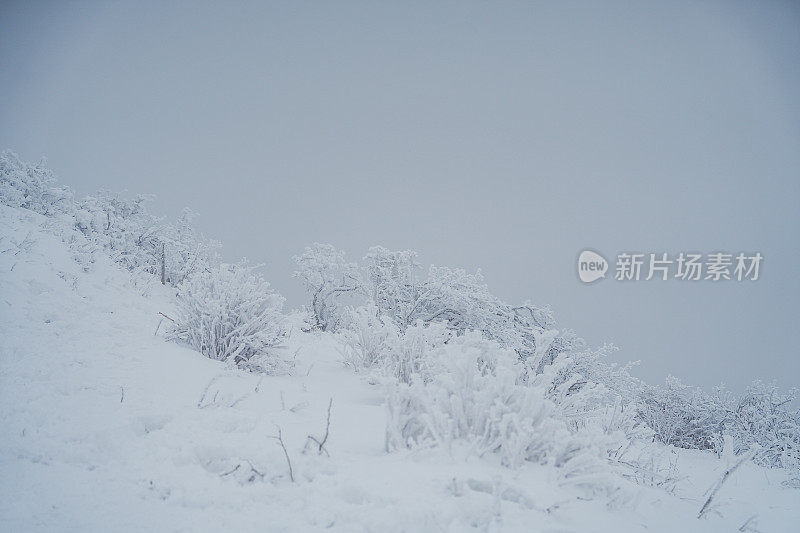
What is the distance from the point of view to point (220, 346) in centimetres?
441

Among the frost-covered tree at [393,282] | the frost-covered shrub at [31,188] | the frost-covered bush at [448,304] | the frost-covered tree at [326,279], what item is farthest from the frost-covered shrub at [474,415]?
the frost-covered shrub at [31,188]

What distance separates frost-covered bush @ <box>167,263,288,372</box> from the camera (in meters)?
4.34

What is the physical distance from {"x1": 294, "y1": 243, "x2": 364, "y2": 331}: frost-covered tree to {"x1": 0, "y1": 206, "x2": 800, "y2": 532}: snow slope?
276 inches

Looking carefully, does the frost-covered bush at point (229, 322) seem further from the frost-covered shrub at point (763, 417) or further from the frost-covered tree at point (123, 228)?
Answer: the frost-covered shrub at point (763, 417)

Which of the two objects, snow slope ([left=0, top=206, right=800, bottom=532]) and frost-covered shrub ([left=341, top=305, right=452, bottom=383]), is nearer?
snow slope ([left=0, top=206, right=800, bottom=532])

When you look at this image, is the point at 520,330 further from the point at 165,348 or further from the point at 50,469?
the point at 50,469

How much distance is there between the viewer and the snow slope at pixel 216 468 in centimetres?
172

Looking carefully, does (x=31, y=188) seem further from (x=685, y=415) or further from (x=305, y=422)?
(x=685, y=415)

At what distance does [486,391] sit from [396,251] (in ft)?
22.5

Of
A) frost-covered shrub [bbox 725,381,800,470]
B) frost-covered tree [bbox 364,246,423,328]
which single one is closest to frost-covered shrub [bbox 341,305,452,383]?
frost-covered tree [bbox 364,246,423,328]

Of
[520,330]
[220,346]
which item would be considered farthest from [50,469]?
[520,330]

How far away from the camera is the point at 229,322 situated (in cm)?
A: 449

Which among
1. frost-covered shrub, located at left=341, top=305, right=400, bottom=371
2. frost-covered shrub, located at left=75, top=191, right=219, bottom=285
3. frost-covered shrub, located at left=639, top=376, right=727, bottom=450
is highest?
frost-covered shrub, located at left=75, top=191, right=219, bottom=285

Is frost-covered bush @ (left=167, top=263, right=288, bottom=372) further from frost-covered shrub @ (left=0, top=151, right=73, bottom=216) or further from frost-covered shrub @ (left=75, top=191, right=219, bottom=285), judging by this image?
frost-covered shrub @ (left=0, top=151, right=73, bottom=216)
